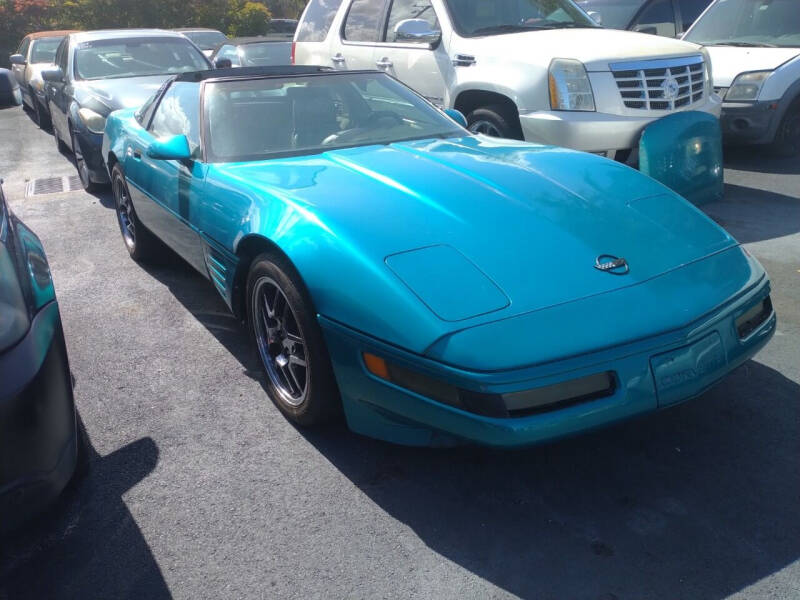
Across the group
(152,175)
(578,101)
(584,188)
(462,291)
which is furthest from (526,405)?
(578,101)

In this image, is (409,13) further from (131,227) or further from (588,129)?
(131,227)

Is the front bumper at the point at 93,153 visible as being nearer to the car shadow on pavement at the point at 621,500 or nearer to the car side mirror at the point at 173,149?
the car side mirror at the point at 173,149

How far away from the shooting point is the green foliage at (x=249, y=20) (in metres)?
25.9

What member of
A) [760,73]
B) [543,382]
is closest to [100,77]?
[760,73]

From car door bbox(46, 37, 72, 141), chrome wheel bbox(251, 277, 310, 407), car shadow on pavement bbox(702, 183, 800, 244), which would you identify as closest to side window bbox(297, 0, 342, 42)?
car door bbox(46, 37, 72, 141)

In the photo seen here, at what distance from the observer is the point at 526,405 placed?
2326 mm

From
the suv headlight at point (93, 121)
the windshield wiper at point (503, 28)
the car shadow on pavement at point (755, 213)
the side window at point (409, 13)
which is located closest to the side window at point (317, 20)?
the side window at point (409, 13)

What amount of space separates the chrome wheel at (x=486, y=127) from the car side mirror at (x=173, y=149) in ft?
9.10

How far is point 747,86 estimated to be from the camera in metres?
7.00

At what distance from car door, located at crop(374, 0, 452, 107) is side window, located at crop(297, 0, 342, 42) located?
101 cm

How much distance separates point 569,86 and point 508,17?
1291 millimetres

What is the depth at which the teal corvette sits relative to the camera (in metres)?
2.36

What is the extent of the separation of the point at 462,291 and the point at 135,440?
1.51m

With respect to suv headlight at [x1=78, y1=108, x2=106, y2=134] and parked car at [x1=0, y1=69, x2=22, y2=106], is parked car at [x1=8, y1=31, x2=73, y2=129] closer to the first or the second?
suv headlight at [x1=78, y1=108, x2=106, y2=134]
